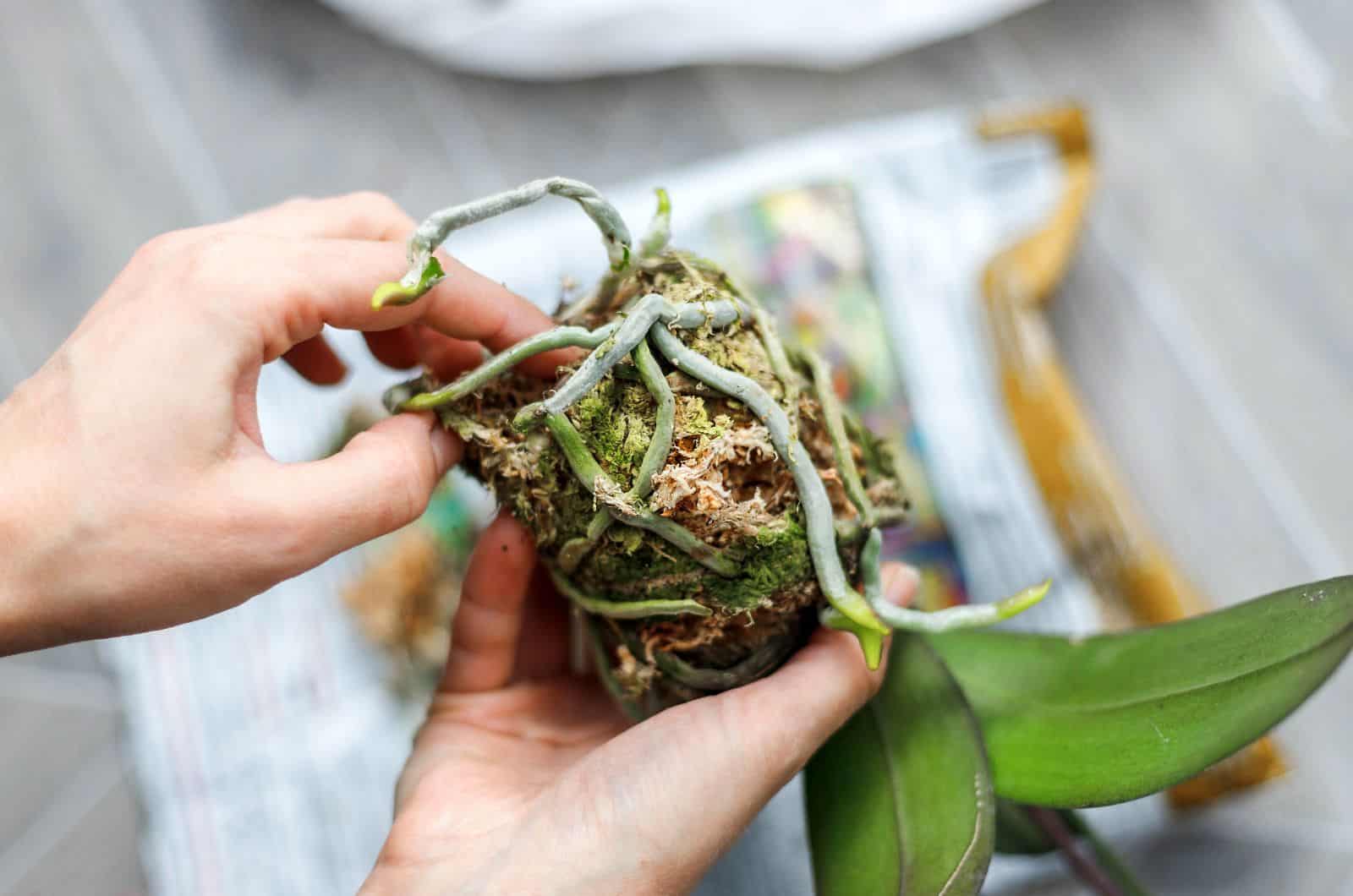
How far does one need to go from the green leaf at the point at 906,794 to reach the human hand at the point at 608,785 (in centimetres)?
3

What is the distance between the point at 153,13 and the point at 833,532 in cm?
122

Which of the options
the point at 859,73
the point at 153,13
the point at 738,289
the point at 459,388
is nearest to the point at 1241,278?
the point at 859,73

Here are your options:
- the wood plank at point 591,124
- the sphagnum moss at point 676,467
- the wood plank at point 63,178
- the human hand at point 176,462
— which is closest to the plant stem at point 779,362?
the sphagnum moss at point 676,467

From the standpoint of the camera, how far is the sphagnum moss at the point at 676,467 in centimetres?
47

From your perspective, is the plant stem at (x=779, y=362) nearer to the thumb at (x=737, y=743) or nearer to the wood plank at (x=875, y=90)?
the thumb at (x=737, y=743)

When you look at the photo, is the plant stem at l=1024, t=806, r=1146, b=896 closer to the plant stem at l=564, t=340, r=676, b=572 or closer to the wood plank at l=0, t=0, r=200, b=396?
the plant stem at l=564, t=340, r=676, b=572

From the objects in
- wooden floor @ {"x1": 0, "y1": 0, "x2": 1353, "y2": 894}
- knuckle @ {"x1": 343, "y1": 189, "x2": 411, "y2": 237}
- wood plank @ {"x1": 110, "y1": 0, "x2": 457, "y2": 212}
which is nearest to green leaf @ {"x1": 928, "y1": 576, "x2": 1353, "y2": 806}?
knuckle @ {"x1": 343, "y1": 189, "x2": 411, "y2": 237}

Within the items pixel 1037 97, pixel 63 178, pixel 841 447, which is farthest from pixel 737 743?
pixel 63 178

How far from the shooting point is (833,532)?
1.66ft

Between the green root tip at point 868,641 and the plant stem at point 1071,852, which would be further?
the plant stem at point 1071,852

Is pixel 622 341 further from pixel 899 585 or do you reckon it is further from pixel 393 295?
pixel 899 585

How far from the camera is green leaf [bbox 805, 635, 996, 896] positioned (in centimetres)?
48

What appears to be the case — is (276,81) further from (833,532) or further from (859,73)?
(833,532)

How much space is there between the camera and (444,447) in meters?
0.53
